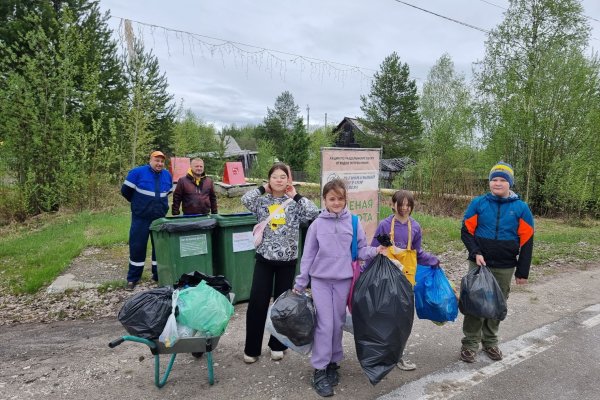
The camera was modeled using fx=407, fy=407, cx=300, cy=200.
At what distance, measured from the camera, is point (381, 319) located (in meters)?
2.86

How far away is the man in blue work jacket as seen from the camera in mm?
5551

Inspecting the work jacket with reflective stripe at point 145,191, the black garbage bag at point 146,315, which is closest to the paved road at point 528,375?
the black garbage bag at point 146,315

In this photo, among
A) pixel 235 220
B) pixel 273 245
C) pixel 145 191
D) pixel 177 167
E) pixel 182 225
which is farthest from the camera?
pixel 177 167

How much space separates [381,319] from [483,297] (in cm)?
99

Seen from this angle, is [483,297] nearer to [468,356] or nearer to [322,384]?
[468,356]

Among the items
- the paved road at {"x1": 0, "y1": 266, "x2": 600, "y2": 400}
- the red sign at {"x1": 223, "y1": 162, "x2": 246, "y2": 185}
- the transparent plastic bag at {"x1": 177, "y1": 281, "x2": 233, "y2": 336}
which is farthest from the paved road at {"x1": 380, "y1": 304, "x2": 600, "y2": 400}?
the red sign at {"x1": 223, "y1": 162, "x2": 246, "y2": 185}

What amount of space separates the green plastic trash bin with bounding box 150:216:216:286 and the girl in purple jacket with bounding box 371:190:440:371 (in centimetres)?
225

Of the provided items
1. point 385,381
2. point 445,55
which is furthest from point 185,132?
point 385,381

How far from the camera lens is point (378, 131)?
118 ft

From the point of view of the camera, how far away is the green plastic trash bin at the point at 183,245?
15.5 feet

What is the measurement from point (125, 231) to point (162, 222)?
17.6ft

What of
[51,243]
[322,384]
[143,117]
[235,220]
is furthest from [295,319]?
[143,117]

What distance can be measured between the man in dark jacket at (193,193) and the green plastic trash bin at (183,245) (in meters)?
1.13

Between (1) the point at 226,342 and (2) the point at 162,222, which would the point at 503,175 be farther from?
(2) the point at 162,222
